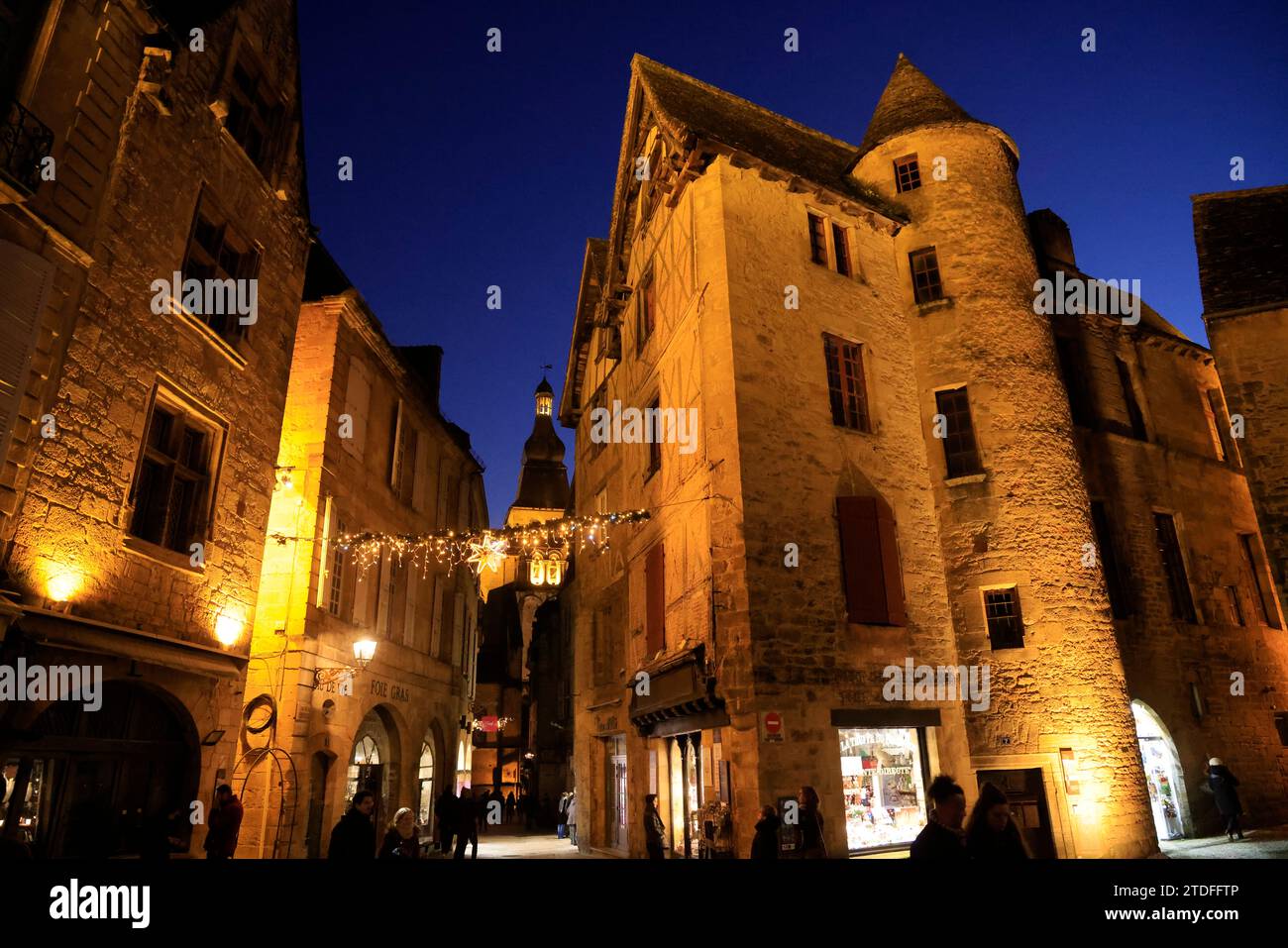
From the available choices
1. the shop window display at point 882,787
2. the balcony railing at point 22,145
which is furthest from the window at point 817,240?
the balcony railing at point 22,145

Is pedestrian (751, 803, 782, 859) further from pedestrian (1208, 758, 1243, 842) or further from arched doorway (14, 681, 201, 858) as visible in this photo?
pedestrian (1208, 758, 1243, 842)

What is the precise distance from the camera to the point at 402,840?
356 inches

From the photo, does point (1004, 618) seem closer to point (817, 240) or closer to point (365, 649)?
point (817, 240)

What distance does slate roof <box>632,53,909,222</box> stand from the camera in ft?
41.2

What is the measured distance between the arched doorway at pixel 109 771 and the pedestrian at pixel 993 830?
6505 mm

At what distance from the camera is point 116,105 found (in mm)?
7336

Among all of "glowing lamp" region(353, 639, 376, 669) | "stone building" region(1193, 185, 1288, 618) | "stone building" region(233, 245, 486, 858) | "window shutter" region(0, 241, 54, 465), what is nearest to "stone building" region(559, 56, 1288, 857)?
"stone building" region(1193, 185, 1288, 618)

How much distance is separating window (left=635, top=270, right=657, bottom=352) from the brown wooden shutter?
4.57m

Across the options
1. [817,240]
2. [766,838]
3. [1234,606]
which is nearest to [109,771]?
[766,838]

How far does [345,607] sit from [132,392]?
20.4 feet

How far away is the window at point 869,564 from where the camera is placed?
10484mm

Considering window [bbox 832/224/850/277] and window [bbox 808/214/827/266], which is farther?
window [bbox 832/224/850/277]
